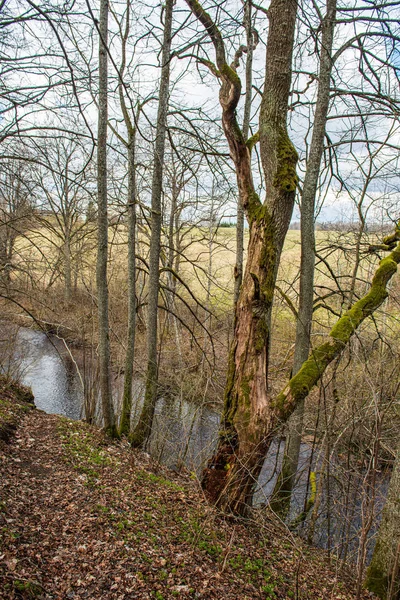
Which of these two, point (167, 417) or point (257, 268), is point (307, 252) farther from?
point (167, 417)

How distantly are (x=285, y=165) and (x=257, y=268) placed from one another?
45.8 inches

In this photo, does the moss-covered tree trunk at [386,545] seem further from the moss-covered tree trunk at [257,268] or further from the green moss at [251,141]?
the green moss at [251,141]

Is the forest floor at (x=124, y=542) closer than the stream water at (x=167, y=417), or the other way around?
the forest floor at (x=124, y=542)

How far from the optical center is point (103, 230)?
6.36 m

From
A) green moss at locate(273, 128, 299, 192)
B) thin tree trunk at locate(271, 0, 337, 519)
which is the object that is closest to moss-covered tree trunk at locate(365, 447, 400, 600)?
thin tree trunk at locate(271, 0, 337, 519)

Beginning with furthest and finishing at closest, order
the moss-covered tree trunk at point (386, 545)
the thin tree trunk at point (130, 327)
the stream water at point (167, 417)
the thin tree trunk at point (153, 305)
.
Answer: the thin tree trunk at point (130, 327)
the thin tree trunk at point (153, 305)
the stream water at point (167, 417)
the moss-covered tree trunk at point (386, 545)

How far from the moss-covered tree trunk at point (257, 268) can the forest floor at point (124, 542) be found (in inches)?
20.7

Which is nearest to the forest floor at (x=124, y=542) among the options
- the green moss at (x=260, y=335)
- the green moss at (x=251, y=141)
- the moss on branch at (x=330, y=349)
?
the moss on branch at (x=330, y=349)

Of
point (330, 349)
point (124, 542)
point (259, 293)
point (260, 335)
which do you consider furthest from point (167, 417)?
point (259, 293)

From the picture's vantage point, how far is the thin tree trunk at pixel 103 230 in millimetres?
5730

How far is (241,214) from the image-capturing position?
809 cm

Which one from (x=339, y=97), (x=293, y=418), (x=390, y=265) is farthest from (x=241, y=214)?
(x=293, y=418)

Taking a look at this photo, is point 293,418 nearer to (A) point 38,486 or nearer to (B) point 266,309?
(B) point 266,309

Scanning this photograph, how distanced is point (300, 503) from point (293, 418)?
2241 millimetres
